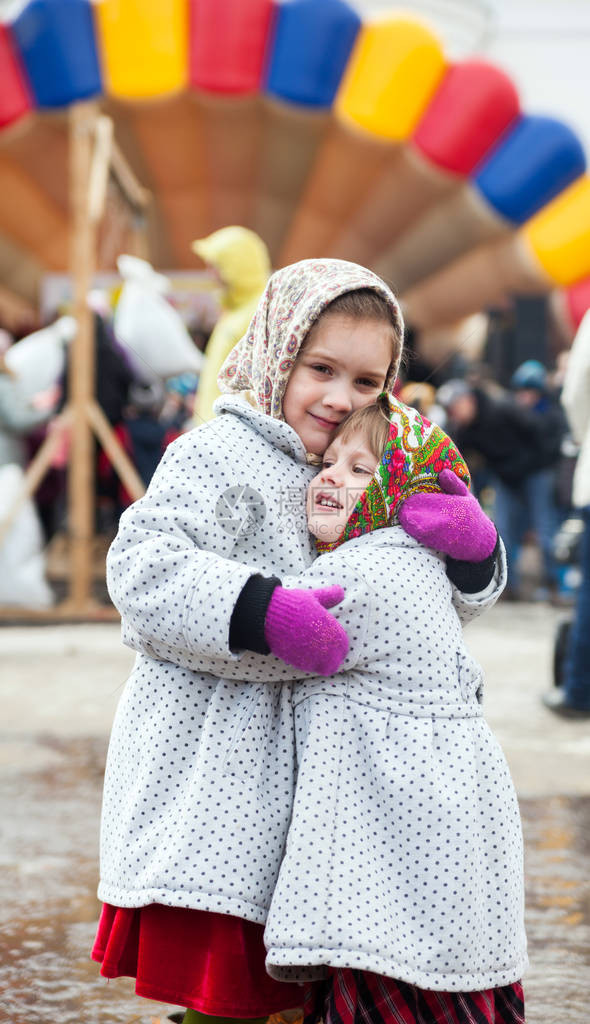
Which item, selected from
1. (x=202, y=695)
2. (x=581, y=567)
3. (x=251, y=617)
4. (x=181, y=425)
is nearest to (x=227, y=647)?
(x=251, y=617)

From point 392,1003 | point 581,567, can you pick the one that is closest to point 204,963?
point 392,1003

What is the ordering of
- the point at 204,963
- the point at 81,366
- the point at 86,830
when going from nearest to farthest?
the point at 204,963, the point at 86,830, the point at 81,366

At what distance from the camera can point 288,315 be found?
1.72 meters

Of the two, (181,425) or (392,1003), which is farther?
(181,425)

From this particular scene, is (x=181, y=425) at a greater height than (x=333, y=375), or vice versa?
(x=333, y=375)

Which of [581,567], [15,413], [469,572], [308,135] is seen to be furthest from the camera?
[308,135]

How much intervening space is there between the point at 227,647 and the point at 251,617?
0.16ft

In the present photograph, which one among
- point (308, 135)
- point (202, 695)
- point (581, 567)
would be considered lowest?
point (581, 567)

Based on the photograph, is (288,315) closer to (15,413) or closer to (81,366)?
(81,366)

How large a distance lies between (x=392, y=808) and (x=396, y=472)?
44 centimetres

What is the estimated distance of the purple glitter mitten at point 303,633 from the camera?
1470 millimetres

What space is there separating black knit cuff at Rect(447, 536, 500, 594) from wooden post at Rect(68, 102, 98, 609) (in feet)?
16.3

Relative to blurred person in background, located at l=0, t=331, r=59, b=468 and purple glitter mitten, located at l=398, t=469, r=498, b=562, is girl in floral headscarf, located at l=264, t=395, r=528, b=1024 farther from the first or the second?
blurred person in background, located at l=0, t=331, r=59, b=468

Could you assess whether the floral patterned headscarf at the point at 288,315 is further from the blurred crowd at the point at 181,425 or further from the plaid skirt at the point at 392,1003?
the blurred crowd at the point at 181,425
